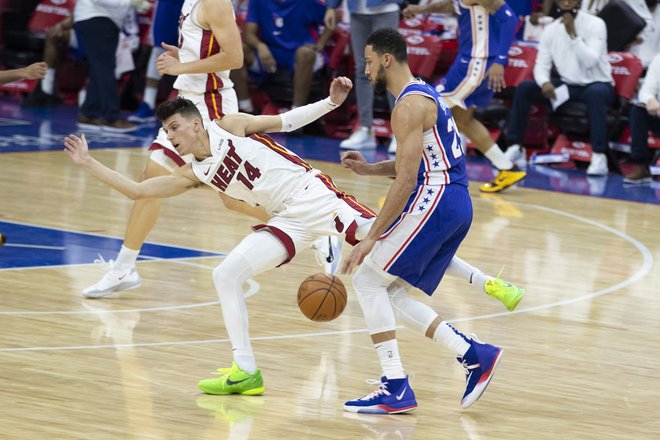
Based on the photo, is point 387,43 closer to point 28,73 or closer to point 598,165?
point 28,73

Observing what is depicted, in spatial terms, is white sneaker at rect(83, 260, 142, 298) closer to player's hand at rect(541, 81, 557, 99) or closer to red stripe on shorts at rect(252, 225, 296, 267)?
red stripe on shorts at rect(252, 225, 296, 267)

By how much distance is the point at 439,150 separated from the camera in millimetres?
5738

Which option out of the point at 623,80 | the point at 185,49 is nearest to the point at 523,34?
the point at 623,80

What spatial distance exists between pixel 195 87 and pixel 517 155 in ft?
21.8

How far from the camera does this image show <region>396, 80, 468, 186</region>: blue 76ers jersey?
570 centimetres

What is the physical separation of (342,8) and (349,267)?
10.1 m

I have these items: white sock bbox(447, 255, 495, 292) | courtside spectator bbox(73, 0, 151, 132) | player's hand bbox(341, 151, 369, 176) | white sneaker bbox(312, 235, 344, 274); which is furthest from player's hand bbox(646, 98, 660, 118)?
player's hand bbox(341, 151, 369, 176)

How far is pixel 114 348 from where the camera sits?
6.48 m

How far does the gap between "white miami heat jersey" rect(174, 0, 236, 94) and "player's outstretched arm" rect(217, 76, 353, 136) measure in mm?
1357

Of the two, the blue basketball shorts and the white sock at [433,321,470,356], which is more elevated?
the blue basketball shorts

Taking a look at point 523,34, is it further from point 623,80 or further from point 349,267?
point 349,267

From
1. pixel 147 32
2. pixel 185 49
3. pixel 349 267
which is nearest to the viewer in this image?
pixel 349 267

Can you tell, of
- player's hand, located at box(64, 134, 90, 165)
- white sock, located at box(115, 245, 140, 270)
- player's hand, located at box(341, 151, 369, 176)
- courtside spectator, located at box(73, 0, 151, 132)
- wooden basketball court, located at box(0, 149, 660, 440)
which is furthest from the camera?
courtside spectator, located at box(73, 0, 151, 132)

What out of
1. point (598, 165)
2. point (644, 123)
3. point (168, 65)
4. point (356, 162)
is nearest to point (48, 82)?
point (598, 165)
